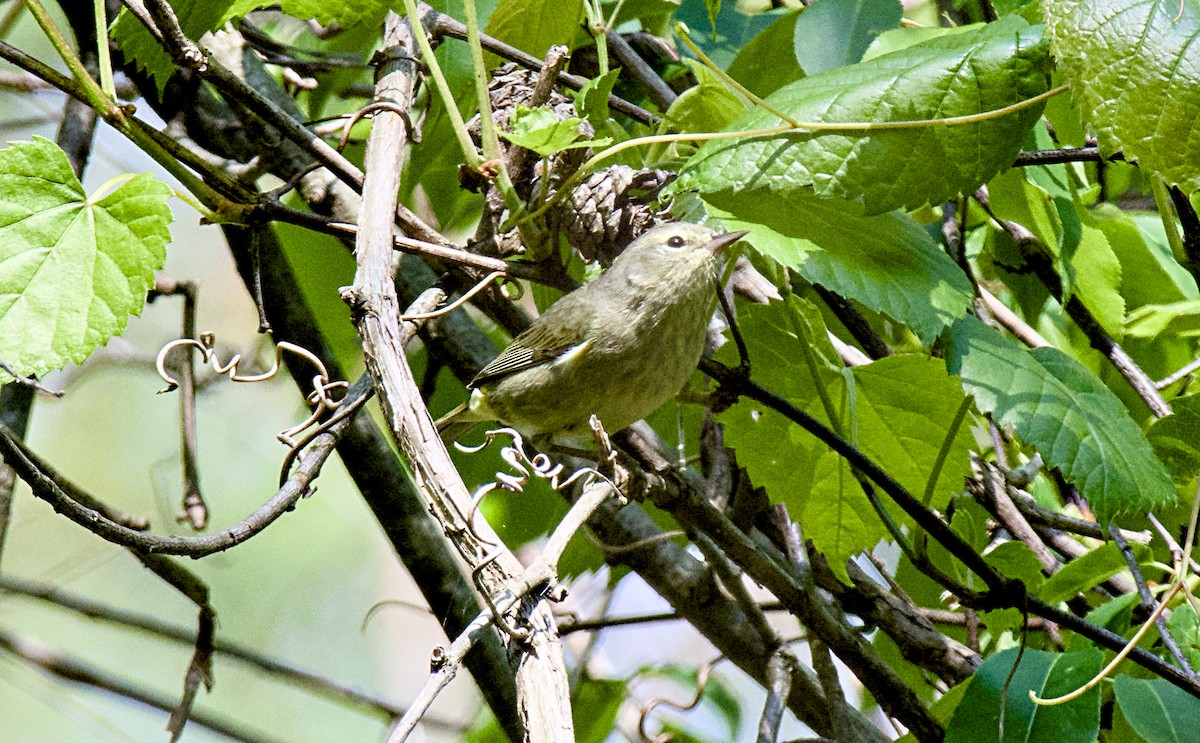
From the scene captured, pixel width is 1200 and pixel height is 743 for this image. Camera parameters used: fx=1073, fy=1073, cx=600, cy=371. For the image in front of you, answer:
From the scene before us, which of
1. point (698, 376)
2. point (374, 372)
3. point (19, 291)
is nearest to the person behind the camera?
point (374, 372)

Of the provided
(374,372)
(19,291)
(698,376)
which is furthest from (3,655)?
(374,372)

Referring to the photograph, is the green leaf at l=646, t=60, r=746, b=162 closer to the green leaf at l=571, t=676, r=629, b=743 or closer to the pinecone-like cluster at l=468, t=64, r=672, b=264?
the pinecone-like cluster at l=468, t=64, r=672, b=264

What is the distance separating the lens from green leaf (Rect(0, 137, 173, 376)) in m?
1.70

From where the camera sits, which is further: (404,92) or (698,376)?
(698,376)

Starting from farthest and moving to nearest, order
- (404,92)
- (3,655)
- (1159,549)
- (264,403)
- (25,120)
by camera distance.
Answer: (264,403), (25,120), (3,655), (1159,549), (404,92)

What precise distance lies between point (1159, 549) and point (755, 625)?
3.16 ft

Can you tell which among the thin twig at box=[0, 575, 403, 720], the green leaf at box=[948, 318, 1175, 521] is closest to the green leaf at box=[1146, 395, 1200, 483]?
the green leaf at box=[948, 318, 1175, 521]

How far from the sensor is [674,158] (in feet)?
7.26

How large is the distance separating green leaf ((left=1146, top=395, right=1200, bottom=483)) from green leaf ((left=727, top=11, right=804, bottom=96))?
1.15 meters

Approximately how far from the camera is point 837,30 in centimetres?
225

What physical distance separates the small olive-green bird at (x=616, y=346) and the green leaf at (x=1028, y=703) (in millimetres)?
889

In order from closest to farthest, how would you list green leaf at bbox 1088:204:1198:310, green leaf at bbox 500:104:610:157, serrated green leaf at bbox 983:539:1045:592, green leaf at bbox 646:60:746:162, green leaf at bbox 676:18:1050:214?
1. green leaf at bbox 500:104:610:157
2. green leaf at bbox 676:18:1050:214
3. green leaf at bbox 646:60:746:162
4. serrated green leaf at bbox 983:539:1045:592
5. green leaf at bbox 1088:204:1198:310

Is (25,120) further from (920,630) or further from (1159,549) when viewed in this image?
(1159,549)

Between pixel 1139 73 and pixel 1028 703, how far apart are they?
1039 mm
